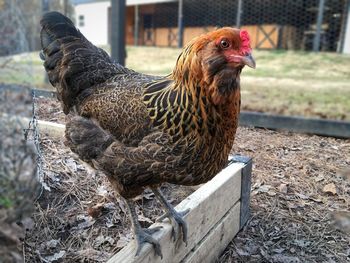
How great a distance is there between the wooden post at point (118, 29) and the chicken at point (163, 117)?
1561mm

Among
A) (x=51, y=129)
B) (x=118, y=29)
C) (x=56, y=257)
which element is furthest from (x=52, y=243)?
(x=118, y=29)

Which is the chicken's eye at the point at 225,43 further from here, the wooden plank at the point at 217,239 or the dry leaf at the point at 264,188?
the dry leaf at the point at 264,188

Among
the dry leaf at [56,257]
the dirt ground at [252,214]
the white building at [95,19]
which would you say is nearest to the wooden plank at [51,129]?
the dirt ground at [252,214]

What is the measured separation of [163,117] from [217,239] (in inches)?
33.2

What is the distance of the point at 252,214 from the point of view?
220cm

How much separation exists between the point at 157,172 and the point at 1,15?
75 cm

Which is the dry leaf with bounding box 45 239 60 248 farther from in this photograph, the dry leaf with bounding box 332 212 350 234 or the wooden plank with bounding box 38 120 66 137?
the dry leaf with bounding box 332 212 350 234

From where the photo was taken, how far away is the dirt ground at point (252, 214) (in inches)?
68.9

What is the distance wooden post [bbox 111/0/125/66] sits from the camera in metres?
3.12

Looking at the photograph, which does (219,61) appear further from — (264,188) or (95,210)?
(264,188)

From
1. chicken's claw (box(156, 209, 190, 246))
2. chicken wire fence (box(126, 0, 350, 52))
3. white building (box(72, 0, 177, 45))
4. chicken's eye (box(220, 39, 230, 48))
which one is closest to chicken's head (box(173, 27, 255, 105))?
chicken's eye (box(220, 39, 230, 48))

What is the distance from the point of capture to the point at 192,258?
1.62 m

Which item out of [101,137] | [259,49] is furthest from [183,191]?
[259,49]

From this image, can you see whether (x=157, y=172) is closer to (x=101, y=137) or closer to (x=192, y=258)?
(x=101, y=137)
